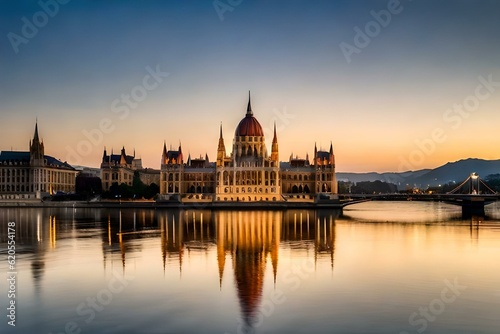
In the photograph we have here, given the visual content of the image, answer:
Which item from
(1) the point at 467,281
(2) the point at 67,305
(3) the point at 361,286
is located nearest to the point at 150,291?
(2) the point at 67,305

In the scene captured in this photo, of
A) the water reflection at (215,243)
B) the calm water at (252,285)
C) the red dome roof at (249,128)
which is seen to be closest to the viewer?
the calm water at (252,285)

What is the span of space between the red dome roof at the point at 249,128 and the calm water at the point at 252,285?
94.8 m

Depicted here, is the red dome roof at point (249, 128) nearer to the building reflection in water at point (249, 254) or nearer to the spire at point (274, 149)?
the spire at point (274, 149)

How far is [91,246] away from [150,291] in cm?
1826

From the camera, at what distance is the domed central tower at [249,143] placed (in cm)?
14025

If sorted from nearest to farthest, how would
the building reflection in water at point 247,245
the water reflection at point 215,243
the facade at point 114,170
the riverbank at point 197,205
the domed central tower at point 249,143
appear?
1. the building reflection in water at point 247,245
2. the water reflection at point 215,243
3. the riverbank at point 197,205
4. the domed central tower at point 249,143
5. the facade at point 114,170

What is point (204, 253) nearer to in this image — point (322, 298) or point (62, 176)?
point (322, 298)

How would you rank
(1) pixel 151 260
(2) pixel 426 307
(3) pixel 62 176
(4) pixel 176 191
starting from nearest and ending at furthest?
(2) pixel 426 307 < (1) pixel 151 260 < (4) pixel 176 191 < (3) pixel 62 176

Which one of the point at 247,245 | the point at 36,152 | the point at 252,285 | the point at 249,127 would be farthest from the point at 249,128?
the point at 252,285

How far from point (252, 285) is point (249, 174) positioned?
357 ft

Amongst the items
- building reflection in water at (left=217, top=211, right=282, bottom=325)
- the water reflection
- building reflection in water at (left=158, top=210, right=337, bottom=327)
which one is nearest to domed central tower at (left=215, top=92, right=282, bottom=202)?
the water reflection

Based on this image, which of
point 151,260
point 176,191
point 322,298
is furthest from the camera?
point 176,191

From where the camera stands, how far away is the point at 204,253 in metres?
40.3

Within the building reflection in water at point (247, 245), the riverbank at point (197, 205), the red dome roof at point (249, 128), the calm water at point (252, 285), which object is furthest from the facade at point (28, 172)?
the calm water at point (252, 285)
